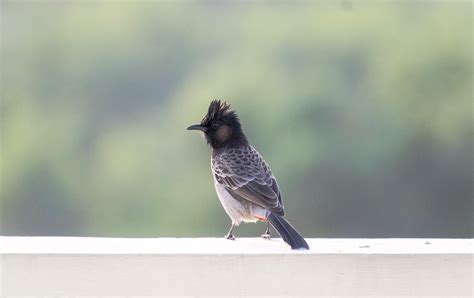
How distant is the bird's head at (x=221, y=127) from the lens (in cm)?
501

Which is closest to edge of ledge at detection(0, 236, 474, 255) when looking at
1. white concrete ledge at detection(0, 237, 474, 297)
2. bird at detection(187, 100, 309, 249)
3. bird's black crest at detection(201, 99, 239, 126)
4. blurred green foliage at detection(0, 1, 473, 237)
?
white concrete ledge at detection(0, 237, 474, 297)

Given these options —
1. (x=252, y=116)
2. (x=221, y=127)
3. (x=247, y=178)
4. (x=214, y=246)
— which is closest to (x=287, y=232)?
(x=214, y=246)

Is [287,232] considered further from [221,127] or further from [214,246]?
[221,127]

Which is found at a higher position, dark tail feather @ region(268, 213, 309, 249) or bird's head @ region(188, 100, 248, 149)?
bird's head @ region(188, 100, 248, 149)

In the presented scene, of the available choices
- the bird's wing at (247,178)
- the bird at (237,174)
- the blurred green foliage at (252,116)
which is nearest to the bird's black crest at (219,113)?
the bird at (237,174)

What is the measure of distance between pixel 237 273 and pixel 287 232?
72 centimetres

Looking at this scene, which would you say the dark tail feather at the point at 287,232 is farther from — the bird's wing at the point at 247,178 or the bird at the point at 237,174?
the bird's wing at the point at 247,178

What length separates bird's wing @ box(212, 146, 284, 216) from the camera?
454 centimetres

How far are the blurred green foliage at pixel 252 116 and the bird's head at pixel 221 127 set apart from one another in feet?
29.8

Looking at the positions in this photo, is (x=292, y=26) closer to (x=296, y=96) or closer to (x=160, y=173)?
(x=296, y=96)

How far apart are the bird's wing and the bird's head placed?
0.07 m

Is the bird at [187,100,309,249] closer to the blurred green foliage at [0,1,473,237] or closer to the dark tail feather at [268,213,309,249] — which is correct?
the dark tail feather at [268,213,309,249]

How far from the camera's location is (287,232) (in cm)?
369

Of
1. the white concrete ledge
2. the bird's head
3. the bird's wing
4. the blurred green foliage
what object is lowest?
the blurred green foliage
